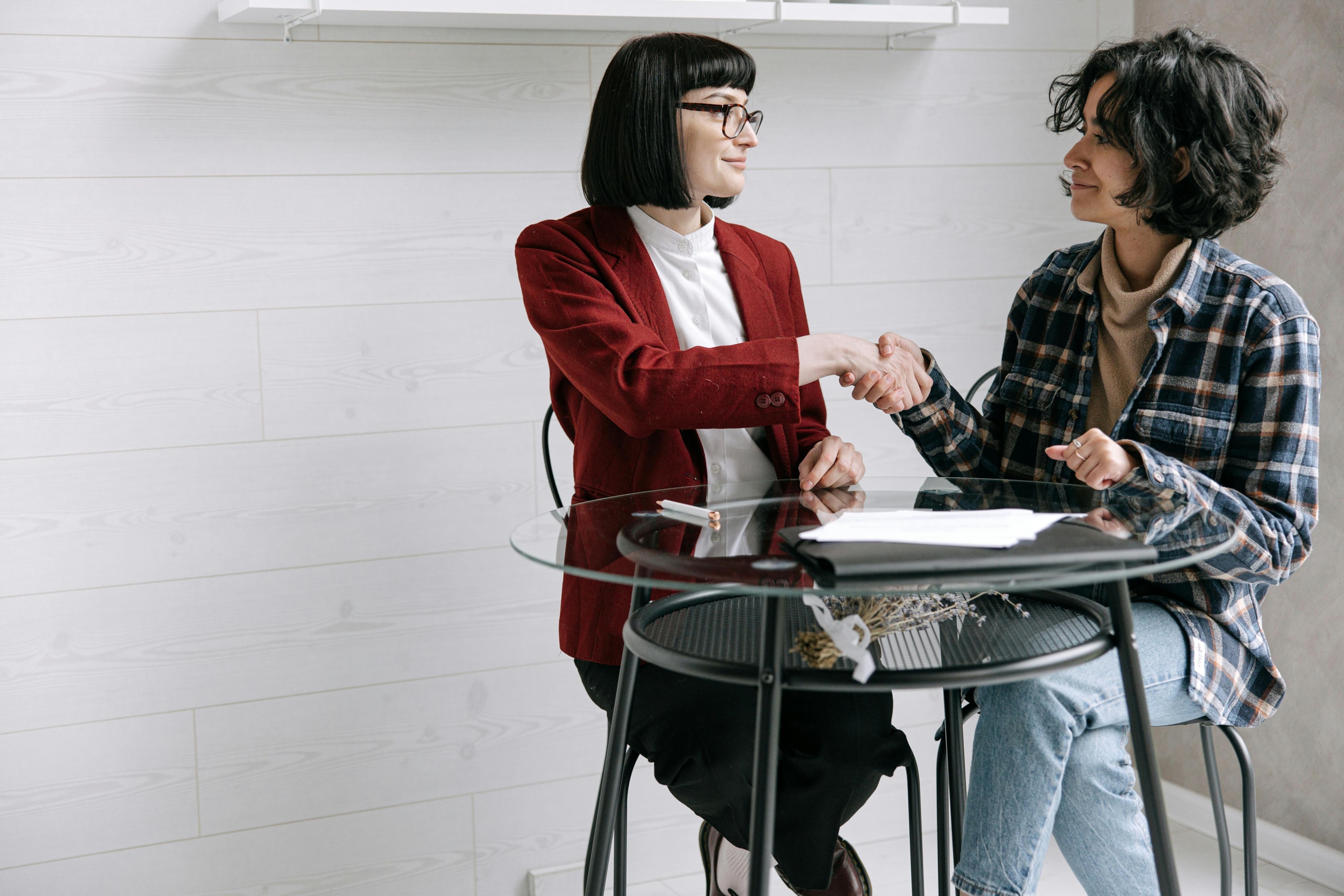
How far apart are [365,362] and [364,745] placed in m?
0.69

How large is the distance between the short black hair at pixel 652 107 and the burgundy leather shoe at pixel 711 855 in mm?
901

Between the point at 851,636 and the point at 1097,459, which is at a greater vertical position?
the point at 1097,459

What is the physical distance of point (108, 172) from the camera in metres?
1.97

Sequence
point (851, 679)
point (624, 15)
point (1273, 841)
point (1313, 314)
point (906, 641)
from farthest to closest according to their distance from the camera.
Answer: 1. point (1273, 841)
2. point (1313, 314)
3. point (624, 15)
4. point (906, 641)
5. point (851, 679)

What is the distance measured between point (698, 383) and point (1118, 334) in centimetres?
60

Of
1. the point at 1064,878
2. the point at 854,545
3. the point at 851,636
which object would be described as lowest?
the point at 1064,878

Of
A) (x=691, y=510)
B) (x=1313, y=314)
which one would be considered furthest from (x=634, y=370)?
(x=1313, y=314)

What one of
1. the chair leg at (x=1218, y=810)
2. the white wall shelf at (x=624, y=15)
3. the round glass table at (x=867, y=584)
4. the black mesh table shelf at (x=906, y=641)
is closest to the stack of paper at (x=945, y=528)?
the round glass table at (x=867, y=584)

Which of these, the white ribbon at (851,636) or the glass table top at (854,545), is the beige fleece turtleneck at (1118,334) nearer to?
the glass table top at (854,545)

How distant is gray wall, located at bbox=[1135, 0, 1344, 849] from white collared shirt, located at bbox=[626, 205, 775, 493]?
3.73 ft

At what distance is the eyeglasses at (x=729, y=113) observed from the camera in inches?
66.9

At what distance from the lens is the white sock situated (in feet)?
5.59

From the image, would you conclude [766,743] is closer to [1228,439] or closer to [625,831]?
[625,831]

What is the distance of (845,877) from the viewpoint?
169cm
